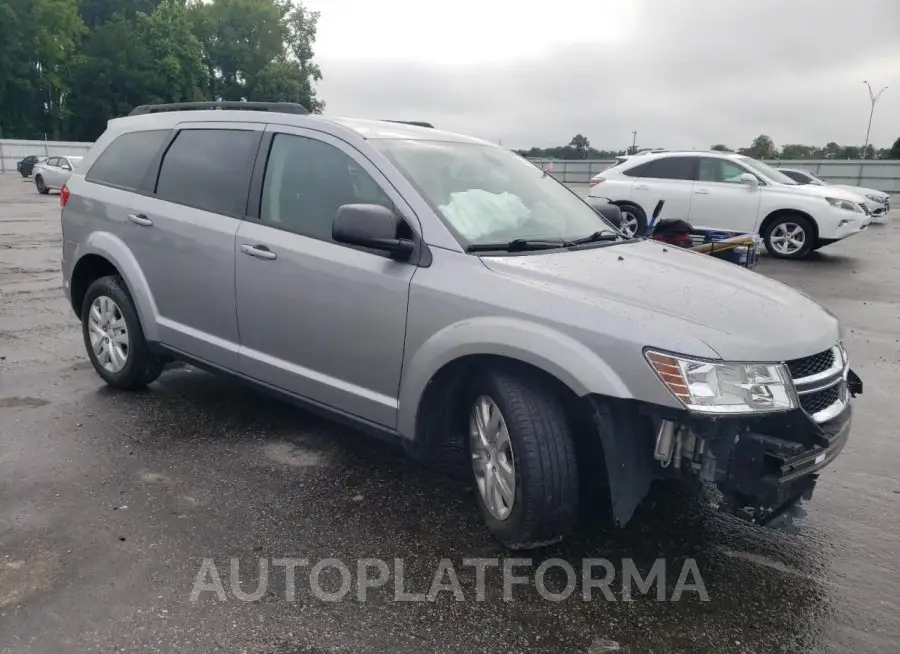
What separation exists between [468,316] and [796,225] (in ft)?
35.5

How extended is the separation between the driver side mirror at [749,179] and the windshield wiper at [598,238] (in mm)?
9147

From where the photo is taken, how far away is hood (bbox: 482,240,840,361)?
2.73 meters

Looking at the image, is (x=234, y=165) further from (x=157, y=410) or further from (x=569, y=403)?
(x=569, y=403)

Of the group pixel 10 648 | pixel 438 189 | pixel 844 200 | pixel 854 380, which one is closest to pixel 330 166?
pixel 438 189

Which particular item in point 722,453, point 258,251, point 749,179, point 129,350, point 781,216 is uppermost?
point 749,179

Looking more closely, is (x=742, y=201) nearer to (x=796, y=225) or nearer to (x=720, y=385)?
(x=796, y=225)

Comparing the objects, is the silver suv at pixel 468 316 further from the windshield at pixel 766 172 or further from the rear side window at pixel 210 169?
the windshield at pixel 766 172

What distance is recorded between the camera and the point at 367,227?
3.18 m

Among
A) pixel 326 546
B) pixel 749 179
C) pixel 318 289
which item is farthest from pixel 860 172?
pixel 326 546

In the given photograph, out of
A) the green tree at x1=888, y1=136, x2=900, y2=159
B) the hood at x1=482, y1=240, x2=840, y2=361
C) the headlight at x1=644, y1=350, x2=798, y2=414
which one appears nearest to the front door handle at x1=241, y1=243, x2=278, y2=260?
the hood at x1=482, y1=240, x2=840, y2=361

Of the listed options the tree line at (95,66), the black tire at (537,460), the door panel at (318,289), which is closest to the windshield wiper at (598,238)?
the door panel at (318,289)

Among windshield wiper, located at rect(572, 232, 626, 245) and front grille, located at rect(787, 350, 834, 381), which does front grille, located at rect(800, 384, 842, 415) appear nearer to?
front grille, located at rect(787, 350, 834, 381)

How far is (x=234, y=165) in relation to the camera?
4199 millimetres

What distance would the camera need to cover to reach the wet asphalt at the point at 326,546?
8.52 feet
